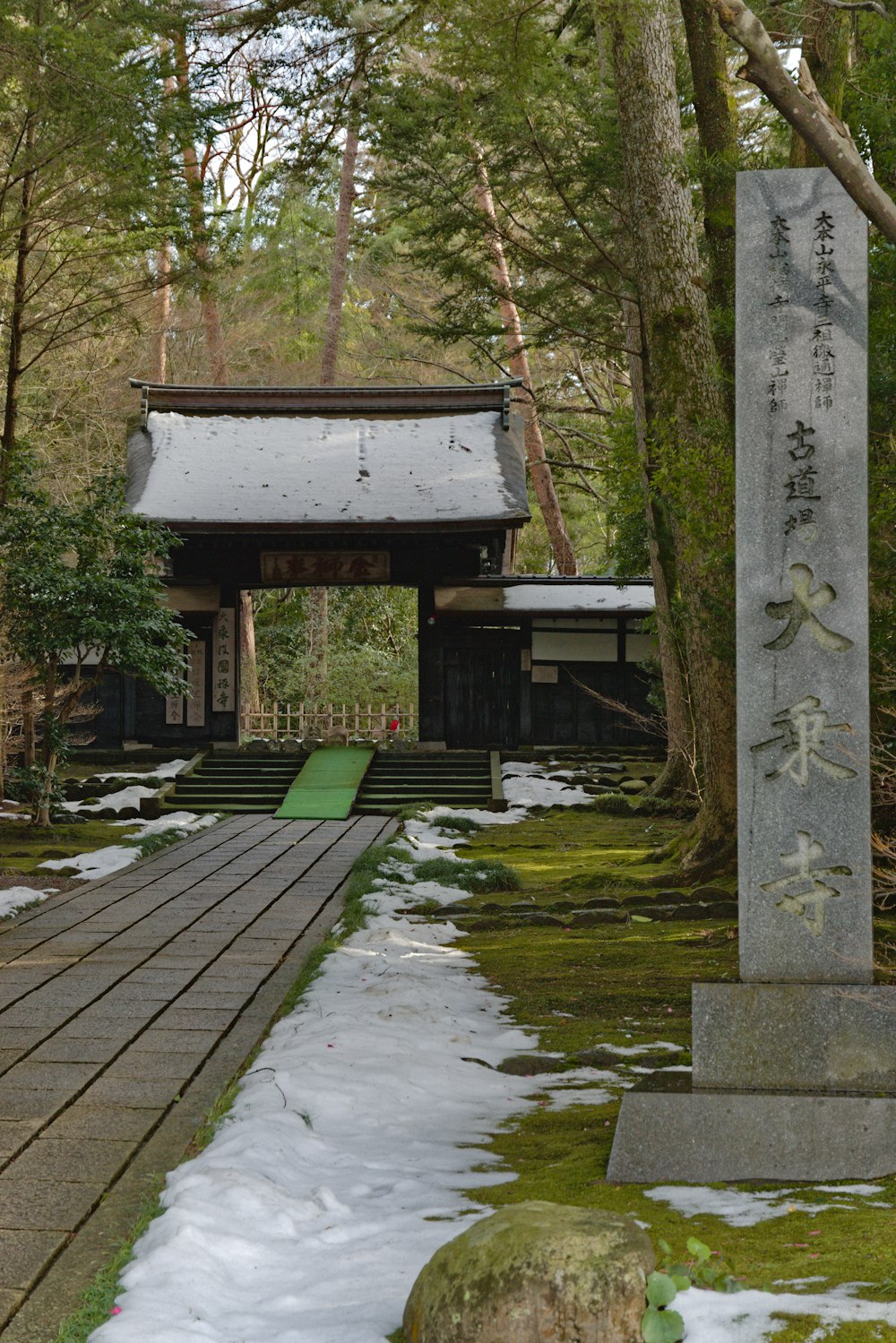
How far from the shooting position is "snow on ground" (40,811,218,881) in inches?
463

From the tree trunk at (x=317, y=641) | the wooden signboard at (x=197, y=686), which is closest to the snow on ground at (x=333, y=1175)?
the wooden signboard at (x=197, y=686)

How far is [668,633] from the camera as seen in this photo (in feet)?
48.5

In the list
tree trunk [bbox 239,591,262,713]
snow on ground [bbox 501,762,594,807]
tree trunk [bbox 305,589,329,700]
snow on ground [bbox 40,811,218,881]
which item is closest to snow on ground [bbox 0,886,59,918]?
snow on ground [bbox 40,811,218,881]

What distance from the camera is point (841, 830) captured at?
4.57 metres

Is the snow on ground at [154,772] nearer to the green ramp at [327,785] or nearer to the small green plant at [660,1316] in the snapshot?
the green ramp at [327,785]

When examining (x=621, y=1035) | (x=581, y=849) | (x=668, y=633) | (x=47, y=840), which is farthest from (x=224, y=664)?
(x=621, y=1035)

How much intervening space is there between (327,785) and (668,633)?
6116 mm

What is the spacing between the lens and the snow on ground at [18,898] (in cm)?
945

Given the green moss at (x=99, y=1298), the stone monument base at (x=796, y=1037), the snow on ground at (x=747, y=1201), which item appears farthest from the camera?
the stone monument base at (x=796, y=1037)

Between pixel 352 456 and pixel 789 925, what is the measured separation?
59.2 ft

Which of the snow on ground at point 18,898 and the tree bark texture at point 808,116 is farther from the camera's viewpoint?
the snow on ground at point 18,898

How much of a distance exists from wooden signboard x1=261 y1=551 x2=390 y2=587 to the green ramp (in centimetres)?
287

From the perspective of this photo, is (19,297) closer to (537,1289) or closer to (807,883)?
(807,883)

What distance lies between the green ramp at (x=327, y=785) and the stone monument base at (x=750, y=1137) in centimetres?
1256
